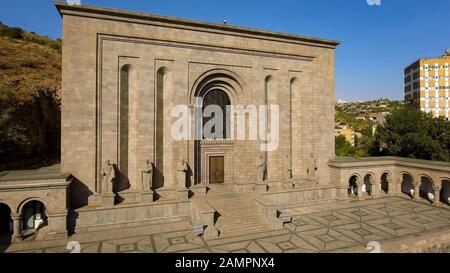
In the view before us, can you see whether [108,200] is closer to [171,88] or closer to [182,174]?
[182,174]

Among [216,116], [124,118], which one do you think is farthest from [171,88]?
[216,116]

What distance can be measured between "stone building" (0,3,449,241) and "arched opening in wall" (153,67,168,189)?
0.26ft

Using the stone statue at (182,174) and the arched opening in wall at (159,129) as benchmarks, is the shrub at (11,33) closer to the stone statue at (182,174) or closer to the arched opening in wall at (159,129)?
the arched opening in wall at (159,129)

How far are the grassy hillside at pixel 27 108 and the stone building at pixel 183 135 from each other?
4411mm

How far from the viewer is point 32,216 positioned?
1563 centimetres

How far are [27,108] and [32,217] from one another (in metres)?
12.9

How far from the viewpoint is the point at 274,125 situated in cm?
2192

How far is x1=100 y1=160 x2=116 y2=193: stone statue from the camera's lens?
16.6 m

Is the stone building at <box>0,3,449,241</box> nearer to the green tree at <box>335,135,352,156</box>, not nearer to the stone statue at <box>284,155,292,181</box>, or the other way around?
the stone statue at <box>284,155,292,181</box>

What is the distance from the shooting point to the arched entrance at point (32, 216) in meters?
15.5

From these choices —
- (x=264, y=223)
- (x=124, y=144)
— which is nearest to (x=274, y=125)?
(x=264, y=223)

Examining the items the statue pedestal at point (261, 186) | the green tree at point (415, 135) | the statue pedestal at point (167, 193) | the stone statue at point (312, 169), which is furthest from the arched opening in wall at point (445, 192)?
the statue pedestal at point (167, 193)

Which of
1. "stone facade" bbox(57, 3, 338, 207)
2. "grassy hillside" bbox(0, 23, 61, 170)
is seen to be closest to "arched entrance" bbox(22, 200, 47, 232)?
"stone facade" bbox(57, 3, 338, 207)
